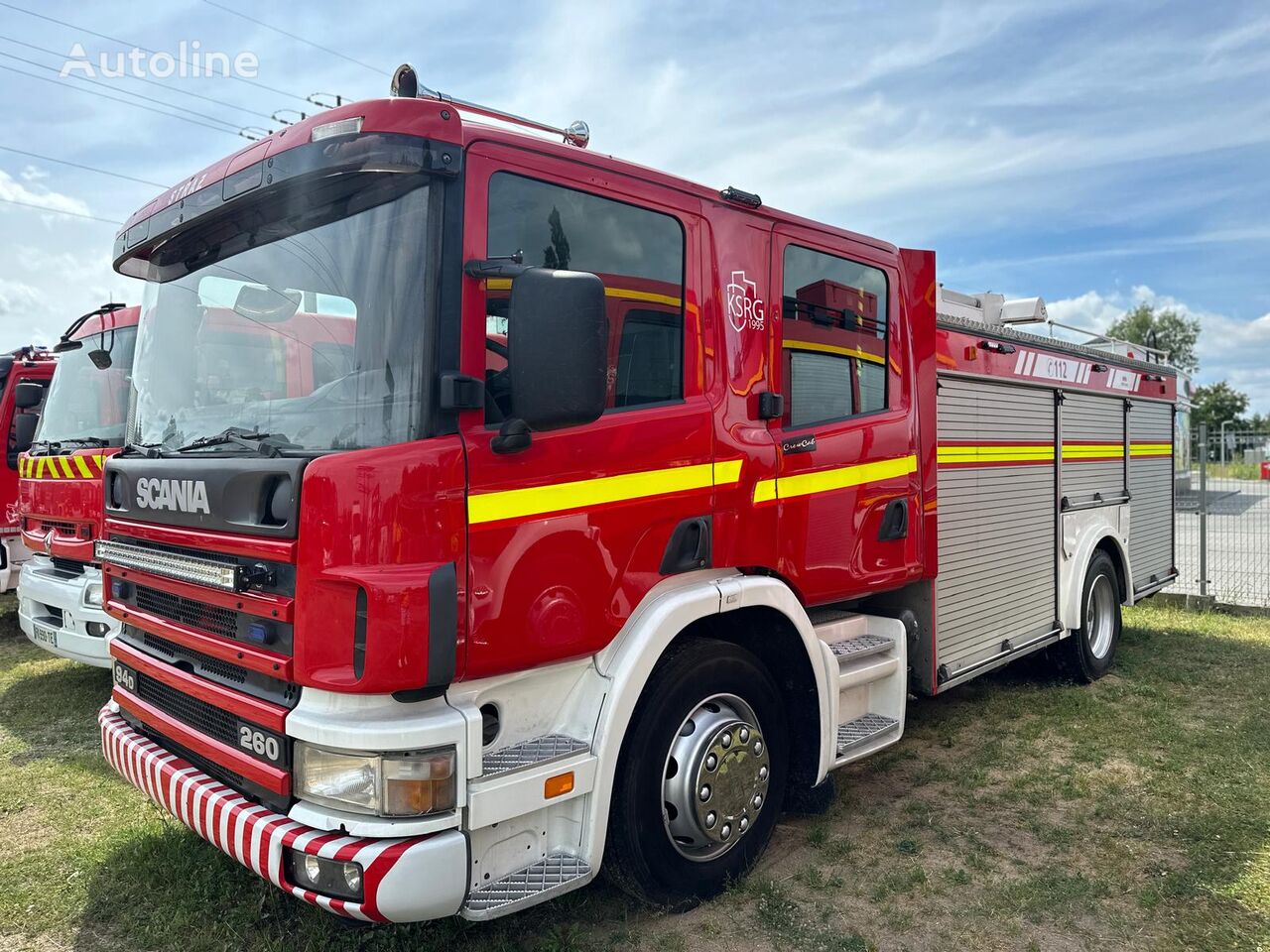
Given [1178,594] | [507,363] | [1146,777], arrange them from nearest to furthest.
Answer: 1. [507,363]
2. [1146,777]
3. [1178,594]

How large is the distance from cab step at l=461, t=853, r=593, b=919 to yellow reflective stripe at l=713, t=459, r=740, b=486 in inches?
52.8

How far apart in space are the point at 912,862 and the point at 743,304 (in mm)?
2367

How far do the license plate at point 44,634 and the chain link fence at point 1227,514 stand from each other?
402 inches

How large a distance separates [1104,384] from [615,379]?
486 centimetres

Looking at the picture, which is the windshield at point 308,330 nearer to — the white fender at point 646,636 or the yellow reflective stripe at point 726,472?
the white fender at point 646,636

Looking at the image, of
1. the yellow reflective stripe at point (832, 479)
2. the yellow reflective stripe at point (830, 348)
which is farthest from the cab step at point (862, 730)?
the yellow reflective stripe at point (830, 348)

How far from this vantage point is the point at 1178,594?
9.39 meters

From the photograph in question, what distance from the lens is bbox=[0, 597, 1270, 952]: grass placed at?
3.14 m

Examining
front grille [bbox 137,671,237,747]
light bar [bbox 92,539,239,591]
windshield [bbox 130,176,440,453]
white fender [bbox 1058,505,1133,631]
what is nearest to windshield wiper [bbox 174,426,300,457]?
windshield [bbox 130,176,440,453]

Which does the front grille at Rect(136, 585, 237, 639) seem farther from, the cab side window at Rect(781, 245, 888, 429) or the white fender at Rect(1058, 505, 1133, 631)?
the white fender at Rect(1058, 505, 1133, 631)

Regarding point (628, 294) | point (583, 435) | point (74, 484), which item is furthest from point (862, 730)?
point (74, 484)

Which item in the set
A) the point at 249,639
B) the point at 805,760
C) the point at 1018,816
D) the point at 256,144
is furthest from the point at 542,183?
the point at 1018,816

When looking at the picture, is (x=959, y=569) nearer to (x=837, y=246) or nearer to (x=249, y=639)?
(x=837, y=246)

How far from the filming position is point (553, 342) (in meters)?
2.41
